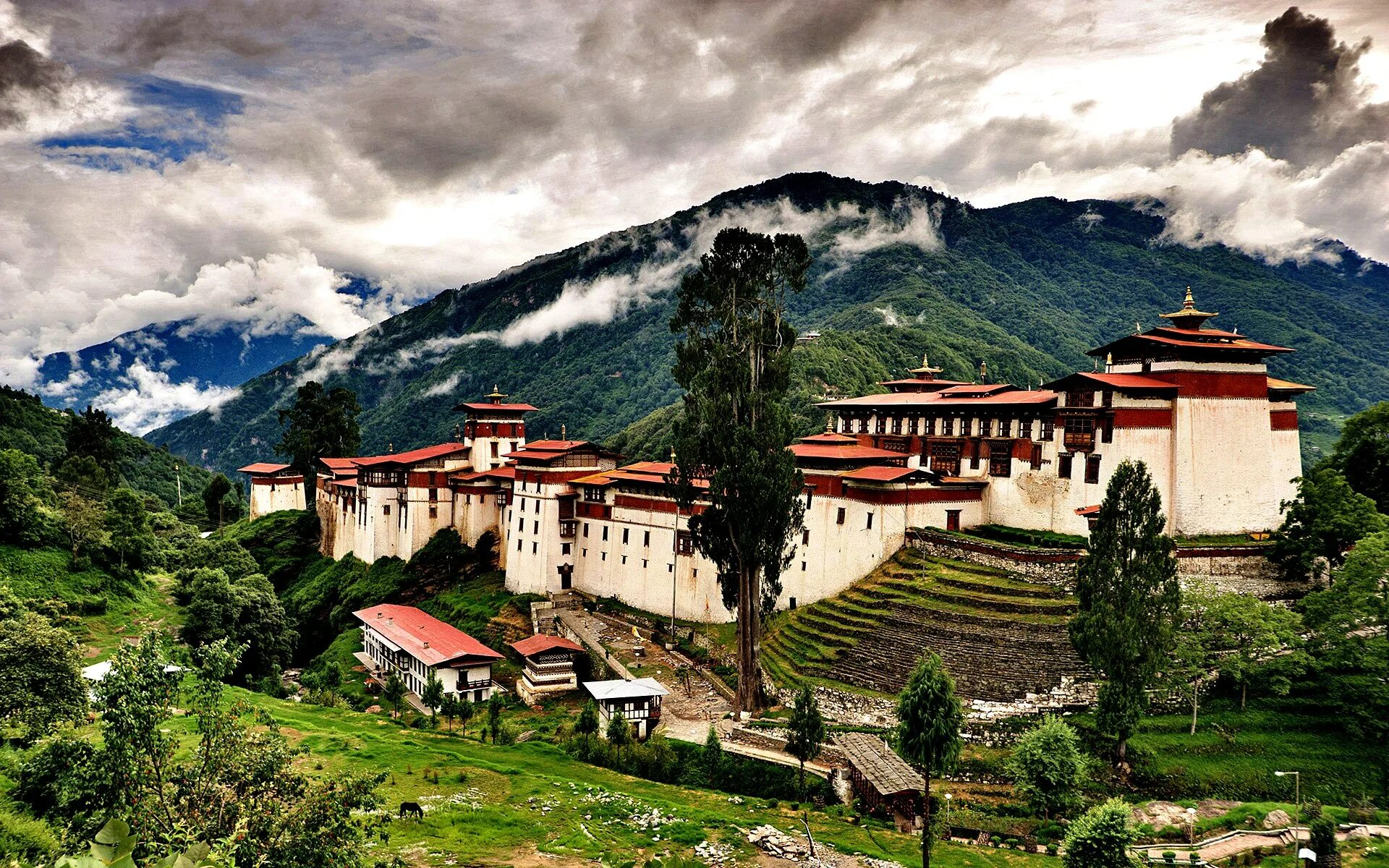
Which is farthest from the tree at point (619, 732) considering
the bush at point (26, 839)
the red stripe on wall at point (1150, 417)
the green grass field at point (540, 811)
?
the red stripe on wall at point (1150, 417)

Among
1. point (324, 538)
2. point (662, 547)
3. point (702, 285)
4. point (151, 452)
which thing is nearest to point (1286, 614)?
point (702, 285)

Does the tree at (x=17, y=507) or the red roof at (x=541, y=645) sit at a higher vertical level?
the tree at (x=17, y=507)

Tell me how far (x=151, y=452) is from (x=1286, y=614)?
140m

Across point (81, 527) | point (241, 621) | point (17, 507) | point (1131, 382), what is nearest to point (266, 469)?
point (81, 527)

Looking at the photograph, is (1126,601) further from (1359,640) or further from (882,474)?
(882,474)

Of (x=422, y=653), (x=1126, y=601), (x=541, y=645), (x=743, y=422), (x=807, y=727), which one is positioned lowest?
(x=422, y=653)

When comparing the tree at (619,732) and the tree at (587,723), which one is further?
the tree at (587,723)

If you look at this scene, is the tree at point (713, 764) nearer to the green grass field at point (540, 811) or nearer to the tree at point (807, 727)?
the green grass field at point (540, 811)

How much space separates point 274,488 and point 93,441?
20.4m

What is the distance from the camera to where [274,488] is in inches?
3238

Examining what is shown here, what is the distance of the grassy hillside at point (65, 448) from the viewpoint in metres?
94.1

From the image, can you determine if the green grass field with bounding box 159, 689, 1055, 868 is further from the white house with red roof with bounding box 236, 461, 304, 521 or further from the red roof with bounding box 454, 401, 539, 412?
the white house with red roof with bounding box 236, 461, 304, 521

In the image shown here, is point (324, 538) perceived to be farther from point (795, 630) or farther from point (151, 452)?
point (151, 452)

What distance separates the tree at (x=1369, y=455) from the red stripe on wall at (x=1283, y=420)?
2.69 m
